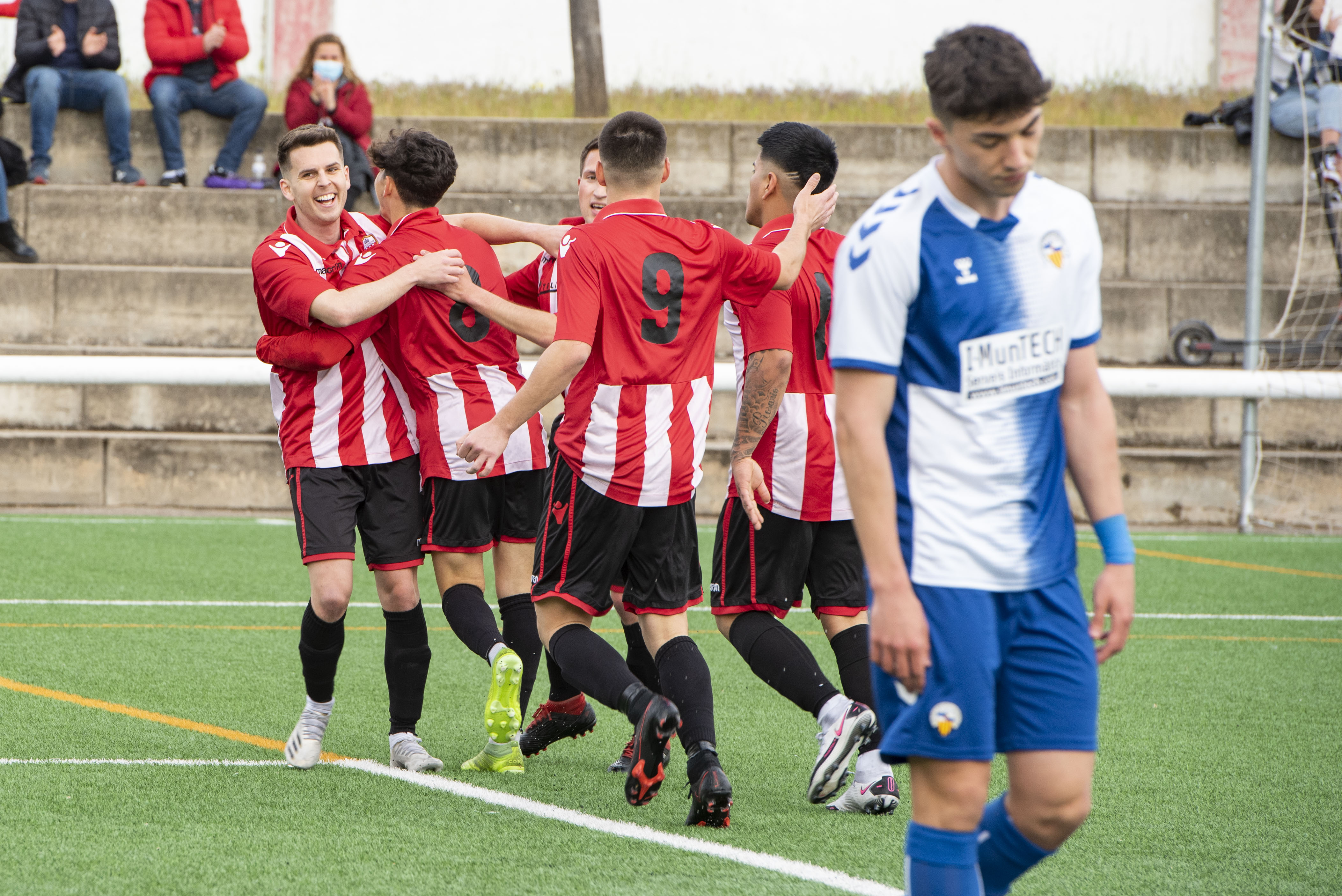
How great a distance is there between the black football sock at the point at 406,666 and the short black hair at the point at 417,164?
1.32m

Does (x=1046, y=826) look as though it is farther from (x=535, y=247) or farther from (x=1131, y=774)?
(x=535, y=247)

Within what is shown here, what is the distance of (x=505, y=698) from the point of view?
4324 mm

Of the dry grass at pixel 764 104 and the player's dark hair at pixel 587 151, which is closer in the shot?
the player's dark hair at pixel 587 151

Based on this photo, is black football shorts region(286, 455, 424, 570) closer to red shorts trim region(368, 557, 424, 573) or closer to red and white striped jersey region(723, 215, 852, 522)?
red shorts trim region(368, 557, 424, 573)

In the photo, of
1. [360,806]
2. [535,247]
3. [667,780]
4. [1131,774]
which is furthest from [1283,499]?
[360,806]

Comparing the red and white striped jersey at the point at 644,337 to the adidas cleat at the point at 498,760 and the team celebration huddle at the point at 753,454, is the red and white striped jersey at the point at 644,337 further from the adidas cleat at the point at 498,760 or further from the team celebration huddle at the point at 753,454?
the adidas cleat at the point at 498,760

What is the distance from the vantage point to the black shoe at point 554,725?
4.82m

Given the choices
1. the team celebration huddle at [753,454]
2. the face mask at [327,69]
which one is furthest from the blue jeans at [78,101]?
the team celebration huddle at [753,454]

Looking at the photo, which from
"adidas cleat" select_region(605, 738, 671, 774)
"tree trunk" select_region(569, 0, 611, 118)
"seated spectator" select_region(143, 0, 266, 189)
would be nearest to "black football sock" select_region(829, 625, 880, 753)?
"adidas cleat" select_region(605, 738, 671, 774)

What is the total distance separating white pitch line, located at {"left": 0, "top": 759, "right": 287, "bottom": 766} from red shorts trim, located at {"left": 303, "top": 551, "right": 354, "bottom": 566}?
0.65m

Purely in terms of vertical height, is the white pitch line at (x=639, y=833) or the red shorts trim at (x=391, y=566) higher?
the red shorts trim at (x=391, y=566)

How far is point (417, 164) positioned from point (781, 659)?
191 cm

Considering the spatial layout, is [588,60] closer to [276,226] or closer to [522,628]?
[276,226]

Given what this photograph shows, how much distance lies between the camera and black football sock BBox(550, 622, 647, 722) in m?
3.91
